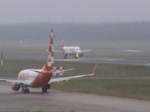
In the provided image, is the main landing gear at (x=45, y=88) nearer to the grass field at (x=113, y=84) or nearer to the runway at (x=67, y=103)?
the runway at (x=67, y=103)

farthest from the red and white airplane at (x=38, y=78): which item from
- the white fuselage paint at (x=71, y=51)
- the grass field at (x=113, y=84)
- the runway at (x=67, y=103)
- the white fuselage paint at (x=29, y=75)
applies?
the white fuselage paint at (x=71, y=51)

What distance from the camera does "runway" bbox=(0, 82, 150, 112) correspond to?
40.5m

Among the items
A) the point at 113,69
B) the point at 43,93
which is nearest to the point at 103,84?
the point at 43,93

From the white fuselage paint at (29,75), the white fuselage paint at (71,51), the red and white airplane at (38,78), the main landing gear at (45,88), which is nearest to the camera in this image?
the red and white airplane at (38,78)

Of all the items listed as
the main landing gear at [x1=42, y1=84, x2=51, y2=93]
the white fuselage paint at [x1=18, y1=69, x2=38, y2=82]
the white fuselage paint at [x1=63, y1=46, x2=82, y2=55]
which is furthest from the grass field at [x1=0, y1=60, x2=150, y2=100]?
the white fuselage paint at [x1=63, y1=46, x2=82, y2=55]

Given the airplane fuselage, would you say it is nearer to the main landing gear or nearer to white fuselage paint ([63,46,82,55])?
the main landing gear

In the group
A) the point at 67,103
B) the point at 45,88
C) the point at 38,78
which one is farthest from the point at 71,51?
the point at 67,103

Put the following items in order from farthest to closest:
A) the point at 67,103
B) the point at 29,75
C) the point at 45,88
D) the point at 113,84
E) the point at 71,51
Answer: the point at 71,51 < the point at 113,84 < the point at 29,75 < the point at 45,88 < the point at 67,103

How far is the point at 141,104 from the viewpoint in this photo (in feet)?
141

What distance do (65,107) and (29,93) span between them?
1154cm

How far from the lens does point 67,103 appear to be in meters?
44.4

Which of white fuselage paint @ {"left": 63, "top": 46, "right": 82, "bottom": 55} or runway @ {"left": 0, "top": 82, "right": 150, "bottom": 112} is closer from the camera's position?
runway @ {"left": 0, "top": 82, "right": 150, "bottom": 112}

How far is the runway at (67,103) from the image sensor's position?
40.5 metres

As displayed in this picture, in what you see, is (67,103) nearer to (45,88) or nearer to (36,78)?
(36,78)
